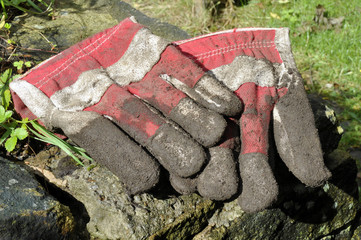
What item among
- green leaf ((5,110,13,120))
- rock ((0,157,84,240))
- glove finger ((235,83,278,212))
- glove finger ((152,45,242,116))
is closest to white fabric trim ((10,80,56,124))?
green leaf ((5,110,13,120))

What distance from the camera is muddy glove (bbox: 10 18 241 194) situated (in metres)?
1.79

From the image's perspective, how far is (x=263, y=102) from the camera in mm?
2027

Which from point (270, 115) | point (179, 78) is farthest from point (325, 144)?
point (179, 78)

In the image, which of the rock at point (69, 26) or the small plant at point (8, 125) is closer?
the small plant at point (8, 125)

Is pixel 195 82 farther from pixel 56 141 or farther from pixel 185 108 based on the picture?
pixel 56 141

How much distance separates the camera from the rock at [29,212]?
165cm

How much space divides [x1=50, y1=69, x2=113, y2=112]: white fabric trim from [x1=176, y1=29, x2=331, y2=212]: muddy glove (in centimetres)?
53

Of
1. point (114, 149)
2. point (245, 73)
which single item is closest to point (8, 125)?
point (114, 149)

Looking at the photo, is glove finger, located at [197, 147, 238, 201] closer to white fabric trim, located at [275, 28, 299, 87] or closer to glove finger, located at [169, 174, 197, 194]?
glove finger, located at [169, 174, 197, 194]

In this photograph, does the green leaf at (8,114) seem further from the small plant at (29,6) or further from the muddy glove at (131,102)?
the small plant at (29,6)

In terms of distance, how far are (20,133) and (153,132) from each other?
717mm

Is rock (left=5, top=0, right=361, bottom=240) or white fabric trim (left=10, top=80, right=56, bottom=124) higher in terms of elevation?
white fabric trim (left=10, top=80, right=56, bottom=124)

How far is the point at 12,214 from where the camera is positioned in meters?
1.66

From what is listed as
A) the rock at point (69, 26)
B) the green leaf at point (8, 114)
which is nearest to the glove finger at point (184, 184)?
the green leaf at point (8, 114)
